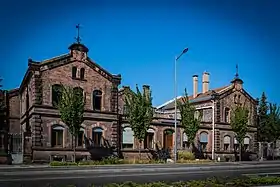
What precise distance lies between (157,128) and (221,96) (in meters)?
11.9

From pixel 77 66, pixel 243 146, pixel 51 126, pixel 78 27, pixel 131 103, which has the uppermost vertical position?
pixel 78 27

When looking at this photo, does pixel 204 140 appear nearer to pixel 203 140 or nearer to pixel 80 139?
pixel 203 140

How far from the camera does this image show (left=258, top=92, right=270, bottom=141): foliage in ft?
179

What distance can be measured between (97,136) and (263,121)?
2924cm

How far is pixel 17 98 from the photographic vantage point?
144ft

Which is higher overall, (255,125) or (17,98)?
(17,98)

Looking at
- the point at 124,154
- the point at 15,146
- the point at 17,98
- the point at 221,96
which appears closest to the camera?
the point at 15,146

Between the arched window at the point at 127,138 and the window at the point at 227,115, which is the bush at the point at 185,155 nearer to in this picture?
the arched window at the point at 127,138

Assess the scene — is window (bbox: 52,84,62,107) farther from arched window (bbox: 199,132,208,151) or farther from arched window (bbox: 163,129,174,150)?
arched window (bbox: 199,132,208,151)

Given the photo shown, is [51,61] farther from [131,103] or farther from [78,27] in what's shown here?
[131,103]

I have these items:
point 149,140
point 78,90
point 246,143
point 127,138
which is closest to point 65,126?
point 78,90

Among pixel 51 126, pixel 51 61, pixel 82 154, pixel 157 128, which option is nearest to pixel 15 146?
pixel 51 126

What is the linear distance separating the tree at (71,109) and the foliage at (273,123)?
31.4 metres

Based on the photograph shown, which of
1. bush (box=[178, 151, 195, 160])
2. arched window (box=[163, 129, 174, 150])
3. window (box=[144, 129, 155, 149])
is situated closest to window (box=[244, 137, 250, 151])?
bush (box=[178, 151, 195, 160])
